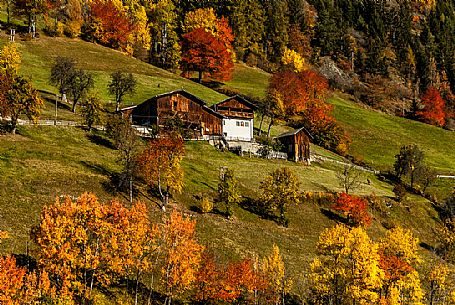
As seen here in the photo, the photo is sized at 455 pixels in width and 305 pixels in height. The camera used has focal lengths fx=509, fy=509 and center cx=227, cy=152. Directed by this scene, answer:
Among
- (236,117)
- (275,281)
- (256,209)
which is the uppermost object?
(236,117)

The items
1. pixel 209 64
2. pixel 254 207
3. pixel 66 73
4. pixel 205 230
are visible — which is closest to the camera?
pixel 205 230

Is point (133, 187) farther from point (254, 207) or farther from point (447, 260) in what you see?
point (447, 260)

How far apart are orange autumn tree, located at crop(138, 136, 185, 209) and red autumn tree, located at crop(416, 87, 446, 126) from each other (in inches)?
4682

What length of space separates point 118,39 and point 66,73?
55.8m

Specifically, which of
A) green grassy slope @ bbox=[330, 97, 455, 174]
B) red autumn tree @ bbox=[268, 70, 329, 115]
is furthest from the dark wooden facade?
green grassy slope @ bbox=[330, 97, 455, 174]

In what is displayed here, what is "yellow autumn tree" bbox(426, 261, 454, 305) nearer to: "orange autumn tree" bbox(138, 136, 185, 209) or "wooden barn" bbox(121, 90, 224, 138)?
"orange autumn tree" bbox(138, 136, 185, 209)

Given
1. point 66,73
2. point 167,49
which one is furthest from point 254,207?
point 167,49

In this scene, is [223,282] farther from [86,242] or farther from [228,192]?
[228,192]

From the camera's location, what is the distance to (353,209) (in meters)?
77.9

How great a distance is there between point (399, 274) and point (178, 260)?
81.0 ft

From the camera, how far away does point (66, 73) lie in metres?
93.5

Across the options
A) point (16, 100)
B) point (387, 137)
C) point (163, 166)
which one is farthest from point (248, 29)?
point (163, 166)

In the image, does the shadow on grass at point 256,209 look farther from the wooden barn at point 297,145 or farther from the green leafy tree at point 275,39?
the green leafy tree at point 275,39

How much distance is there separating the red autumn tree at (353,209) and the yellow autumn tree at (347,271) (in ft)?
92.3
